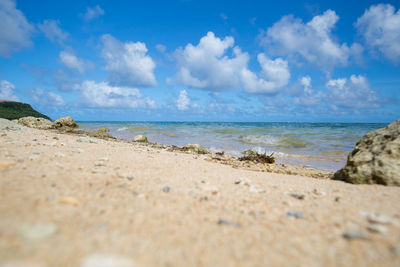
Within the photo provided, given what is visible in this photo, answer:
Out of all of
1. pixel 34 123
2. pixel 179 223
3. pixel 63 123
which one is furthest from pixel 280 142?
pixel 34 123

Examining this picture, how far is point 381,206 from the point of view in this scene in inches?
88.4

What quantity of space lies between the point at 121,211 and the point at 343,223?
6.43ft

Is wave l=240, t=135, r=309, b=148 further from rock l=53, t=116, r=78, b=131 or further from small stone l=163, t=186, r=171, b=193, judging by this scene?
rock l=53, t=116, r=78, b=131

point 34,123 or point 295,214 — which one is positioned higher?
point 34,123

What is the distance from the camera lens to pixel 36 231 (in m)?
1.36

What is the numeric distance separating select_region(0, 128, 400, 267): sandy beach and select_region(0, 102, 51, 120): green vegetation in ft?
70.5

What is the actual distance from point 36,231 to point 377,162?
15.6 ft

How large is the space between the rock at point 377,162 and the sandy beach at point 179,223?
0.67 meters

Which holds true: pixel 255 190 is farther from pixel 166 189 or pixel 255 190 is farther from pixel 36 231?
pixel 36 231

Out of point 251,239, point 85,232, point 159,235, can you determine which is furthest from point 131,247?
point 251,239

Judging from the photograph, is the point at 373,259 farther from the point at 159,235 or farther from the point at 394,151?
the point at 394,151

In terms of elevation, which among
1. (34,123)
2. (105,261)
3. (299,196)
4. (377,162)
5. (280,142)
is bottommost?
(280,142)

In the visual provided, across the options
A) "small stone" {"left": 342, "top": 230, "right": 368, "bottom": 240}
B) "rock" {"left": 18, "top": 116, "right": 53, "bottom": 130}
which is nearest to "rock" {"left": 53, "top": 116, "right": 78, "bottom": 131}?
"rock" {"left": 18, "top": 116, "right": 53, "bottom": 130}

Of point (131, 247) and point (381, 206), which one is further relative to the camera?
point (381, 206)
